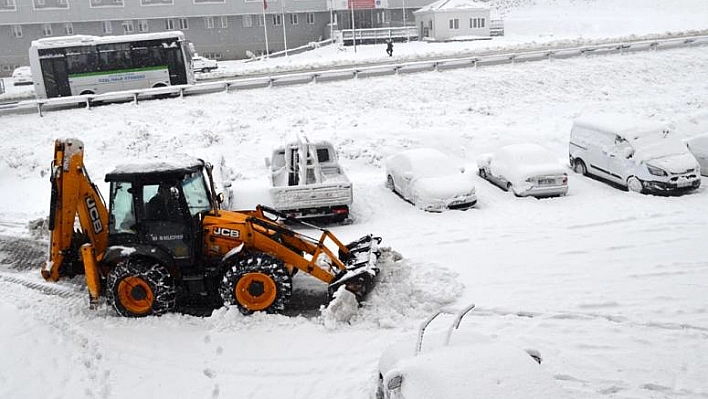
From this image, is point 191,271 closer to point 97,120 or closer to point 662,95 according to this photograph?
point 97,120

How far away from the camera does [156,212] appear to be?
7961 millimetres

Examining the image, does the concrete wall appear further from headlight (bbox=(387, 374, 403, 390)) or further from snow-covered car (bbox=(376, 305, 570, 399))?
headlight (bbox=(387, 374, 403, 390))

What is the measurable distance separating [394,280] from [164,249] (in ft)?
11.6

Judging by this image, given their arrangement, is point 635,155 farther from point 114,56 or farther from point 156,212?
point 114,56

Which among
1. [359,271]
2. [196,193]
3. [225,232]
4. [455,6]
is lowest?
[359,271]

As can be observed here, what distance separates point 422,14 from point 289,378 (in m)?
43.8

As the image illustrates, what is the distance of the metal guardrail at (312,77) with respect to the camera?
22.6m

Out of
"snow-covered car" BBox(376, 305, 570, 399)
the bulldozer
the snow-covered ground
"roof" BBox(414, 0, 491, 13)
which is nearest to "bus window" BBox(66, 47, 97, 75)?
the snow-covered ground

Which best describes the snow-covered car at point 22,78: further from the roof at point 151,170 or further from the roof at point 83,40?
the roof at point 151,170

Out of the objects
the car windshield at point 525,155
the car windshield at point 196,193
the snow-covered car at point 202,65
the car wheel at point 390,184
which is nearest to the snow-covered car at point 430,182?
the car wheel at point 390,184

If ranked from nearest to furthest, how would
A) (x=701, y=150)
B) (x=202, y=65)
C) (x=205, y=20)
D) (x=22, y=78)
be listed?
1. (x=701, y=150)
2. (x=22, y=78)
3. (x=202, y=65)
4. (x=205, y=20)

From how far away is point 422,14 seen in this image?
46.2 meters

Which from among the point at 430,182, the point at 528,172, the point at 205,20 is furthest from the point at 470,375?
the point at 205,20

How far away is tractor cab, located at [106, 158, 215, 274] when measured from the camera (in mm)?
7883
